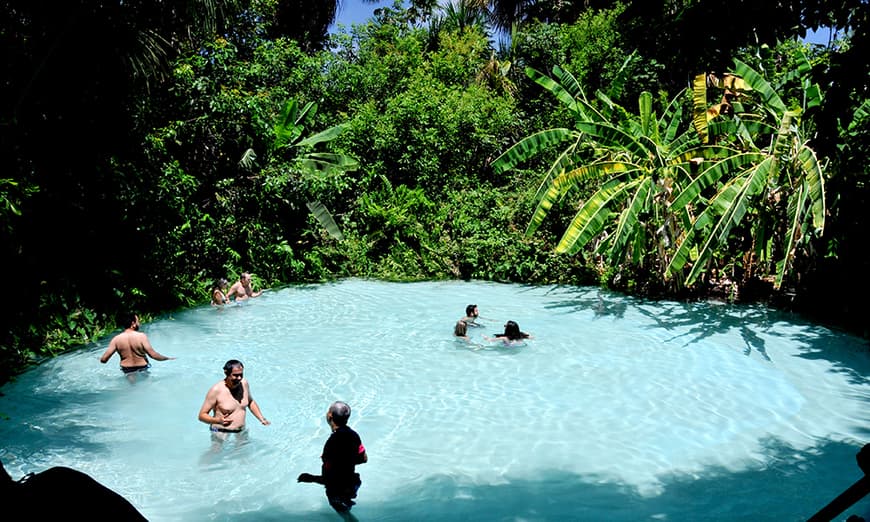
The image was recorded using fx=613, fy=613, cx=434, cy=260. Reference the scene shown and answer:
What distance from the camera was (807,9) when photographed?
4324mm

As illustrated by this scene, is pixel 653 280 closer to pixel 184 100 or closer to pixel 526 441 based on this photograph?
pixel 526 441

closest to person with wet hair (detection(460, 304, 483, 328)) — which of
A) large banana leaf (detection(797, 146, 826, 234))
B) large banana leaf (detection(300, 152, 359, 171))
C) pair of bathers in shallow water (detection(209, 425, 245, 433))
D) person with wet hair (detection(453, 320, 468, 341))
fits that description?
person with wet hair (detection(453, 320, 468, 341))

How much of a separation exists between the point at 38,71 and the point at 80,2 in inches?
51.4

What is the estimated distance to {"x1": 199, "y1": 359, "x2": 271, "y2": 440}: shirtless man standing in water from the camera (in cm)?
720

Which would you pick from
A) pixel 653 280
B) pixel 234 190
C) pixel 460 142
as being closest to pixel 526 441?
pixel 653 280

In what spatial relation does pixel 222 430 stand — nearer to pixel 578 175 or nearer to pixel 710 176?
pixel 578 175

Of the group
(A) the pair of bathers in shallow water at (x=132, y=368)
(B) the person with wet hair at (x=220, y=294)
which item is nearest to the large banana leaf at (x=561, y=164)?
(B) the person with wet hair at (x=220, y=294)

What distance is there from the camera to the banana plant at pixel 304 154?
1698 cm

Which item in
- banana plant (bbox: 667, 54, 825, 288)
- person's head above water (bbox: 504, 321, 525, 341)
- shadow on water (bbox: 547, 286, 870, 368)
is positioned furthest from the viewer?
person's head above water (bbox: 504, 321, 525, 341)

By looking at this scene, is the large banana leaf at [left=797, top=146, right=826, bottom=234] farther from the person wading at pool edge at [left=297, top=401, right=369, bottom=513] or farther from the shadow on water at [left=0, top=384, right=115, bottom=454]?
the shadow on water at [left=0, top=384, right=115, bottom=454]

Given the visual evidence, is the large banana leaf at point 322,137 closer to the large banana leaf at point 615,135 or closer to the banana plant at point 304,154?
the banana plant at point 304,154

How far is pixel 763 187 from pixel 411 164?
1199 centimetres

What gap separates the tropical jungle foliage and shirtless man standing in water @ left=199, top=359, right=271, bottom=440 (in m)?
4.14

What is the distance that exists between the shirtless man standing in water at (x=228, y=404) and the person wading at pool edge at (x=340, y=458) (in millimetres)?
2056
